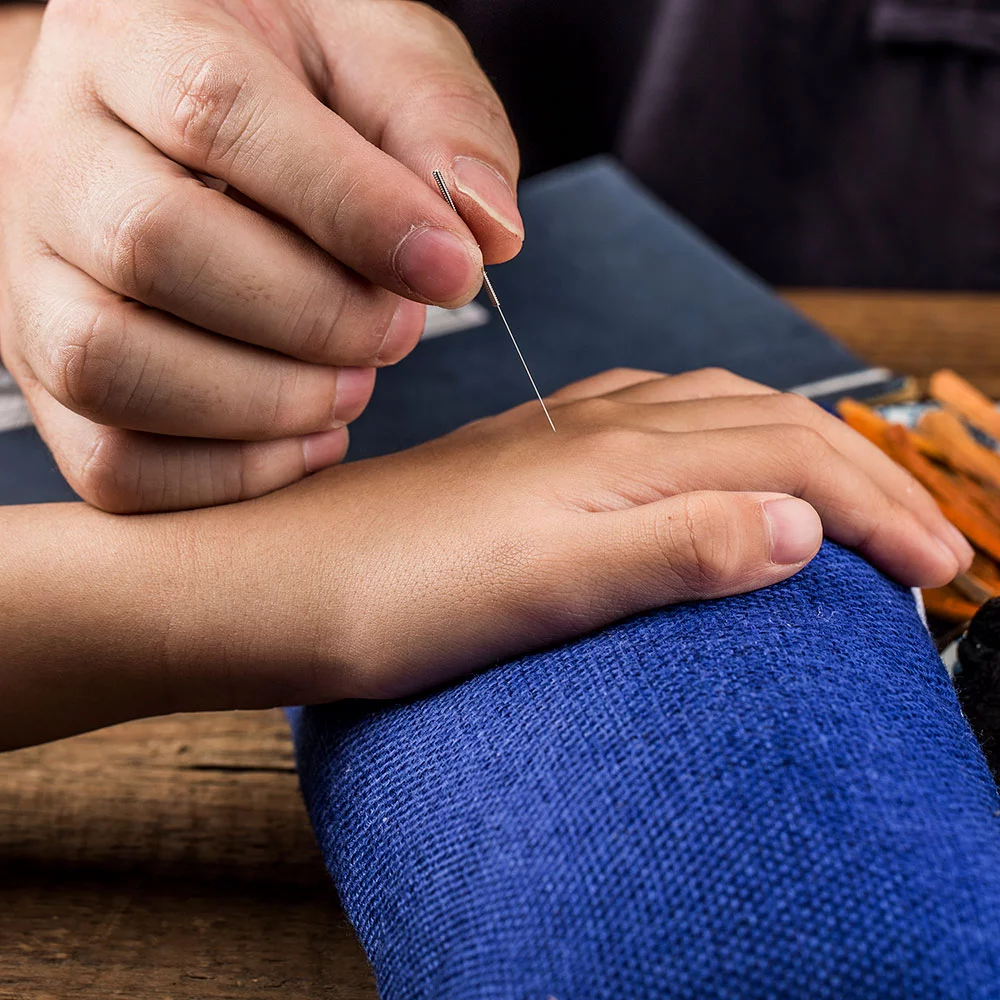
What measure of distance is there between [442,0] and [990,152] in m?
1.18

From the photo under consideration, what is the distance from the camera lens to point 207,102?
483 millimetres

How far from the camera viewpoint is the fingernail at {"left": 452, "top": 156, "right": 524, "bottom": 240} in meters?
0.50

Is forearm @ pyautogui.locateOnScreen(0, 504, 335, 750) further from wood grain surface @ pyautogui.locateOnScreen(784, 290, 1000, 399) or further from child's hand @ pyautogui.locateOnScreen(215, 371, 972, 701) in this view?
wood grain surface @ pyautogui.locateOnScreen(784, 290, 1000, 399)

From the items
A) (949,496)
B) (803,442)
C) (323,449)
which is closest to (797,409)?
(803,442)

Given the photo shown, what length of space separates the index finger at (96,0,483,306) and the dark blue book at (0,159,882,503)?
1.23ft

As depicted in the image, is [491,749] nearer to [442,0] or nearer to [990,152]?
[442,0]

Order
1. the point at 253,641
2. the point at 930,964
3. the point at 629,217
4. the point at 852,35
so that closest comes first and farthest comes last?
A: the point at 930,964, the point at 253,641, the point at 629,217, the point at 852,35

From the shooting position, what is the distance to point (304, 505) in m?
0.56

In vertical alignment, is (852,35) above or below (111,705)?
above

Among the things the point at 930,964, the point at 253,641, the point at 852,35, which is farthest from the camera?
the point at 852,35

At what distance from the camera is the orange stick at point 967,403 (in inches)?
31.4

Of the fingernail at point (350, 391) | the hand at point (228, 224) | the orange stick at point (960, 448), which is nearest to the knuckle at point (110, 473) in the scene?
the hand at point (228, 224)

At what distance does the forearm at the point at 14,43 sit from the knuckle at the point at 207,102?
21 cm

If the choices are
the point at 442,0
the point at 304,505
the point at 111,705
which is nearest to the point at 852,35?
the point at 442,0
